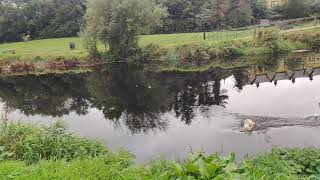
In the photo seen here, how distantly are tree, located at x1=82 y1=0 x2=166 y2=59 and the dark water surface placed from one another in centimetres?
514

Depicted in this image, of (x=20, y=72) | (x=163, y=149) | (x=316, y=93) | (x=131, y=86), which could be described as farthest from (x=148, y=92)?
(x=20, y=72)

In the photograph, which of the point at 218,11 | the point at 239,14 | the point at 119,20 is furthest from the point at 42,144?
the point at 239,14

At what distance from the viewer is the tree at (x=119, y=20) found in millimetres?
46312

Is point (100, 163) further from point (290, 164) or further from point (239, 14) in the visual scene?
point (239, 14)

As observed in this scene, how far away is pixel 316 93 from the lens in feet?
87.3

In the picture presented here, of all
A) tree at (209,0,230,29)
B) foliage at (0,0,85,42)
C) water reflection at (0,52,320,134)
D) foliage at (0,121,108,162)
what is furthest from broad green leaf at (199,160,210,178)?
foliage at (0,0,85,42)

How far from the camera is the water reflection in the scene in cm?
2500

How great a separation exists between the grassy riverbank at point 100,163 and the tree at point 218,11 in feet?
199

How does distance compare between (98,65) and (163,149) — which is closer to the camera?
(163,149)

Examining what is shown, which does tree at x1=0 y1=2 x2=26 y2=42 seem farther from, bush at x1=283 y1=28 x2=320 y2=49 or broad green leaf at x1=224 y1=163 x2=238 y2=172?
broad green leaf at x1=224 y1=163 x2=238 y2=172

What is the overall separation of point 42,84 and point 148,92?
1344 cm

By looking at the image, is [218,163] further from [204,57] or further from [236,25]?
[236,25]

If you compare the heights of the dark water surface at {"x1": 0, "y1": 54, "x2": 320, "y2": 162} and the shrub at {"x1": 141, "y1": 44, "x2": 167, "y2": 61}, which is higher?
the shrub at {"x1": 141, "y1": 44, "x2": 167, "y2": 61}

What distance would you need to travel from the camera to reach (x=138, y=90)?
107 feet
